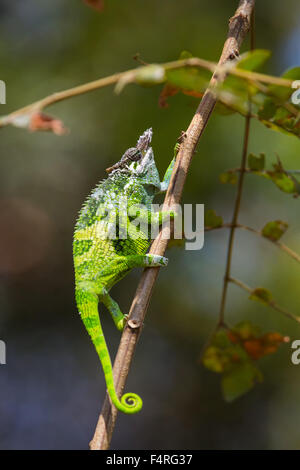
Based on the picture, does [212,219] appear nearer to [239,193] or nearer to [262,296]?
[239,193]

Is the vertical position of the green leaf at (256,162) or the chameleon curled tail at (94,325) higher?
the green leaf at (256,162)

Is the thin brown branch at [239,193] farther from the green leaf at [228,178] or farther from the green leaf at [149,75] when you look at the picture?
the green leaf at [149,75]

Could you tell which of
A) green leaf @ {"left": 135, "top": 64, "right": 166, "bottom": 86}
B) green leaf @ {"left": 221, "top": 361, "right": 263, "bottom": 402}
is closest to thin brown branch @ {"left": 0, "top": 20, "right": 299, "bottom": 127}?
green leaf @ {"left": 135, "top": 64, "right": 166, "bottom": 86}

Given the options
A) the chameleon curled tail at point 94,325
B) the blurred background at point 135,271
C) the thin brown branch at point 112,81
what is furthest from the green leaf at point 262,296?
the blurred background at point 135,271

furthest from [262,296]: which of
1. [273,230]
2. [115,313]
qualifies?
[115,313]

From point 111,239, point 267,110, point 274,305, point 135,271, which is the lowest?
point 135,271
